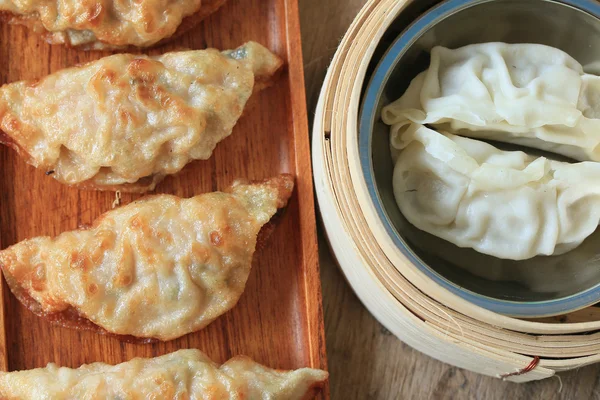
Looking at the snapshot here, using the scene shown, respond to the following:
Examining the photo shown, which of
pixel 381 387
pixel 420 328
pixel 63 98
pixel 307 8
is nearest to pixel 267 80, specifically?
pixel 307 8

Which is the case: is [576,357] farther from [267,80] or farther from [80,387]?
[80,387]

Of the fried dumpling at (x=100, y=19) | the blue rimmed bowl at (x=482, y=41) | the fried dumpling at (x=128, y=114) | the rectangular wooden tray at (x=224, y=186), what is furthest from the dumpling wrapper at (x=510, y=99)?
the fried dumpling at (x=100, y=19)

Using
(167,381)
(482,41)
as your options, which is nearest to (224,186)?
(167,381)

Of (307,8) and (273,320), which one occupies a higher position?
(307,8)

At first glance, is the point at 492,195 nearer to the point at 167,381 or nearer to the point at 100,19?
the point at 167,381

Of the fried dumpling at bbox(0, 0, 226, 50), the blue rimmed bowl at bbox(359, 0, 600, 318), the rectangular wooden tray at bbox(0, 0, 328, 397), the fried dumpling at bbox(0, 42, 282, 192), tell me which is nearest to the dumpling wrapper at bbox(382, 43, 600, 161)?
the blue rimmed bowl at bbox(359, 0, 600, 318)

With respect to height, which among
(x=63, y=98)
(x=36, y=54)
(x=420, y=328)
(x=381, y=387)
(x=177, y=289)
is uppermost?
(x=36, y=54)

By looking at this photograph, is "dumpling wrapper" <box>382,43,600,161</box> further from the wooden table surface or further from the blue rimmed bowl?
the wooden table surface

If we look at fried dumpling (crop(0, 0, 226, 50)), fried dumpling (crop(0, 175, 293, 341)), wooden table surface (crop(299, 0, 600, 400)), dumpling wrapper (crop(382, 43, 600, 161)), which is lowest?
wooden table surface (crop(299, 0, 600, 400))
